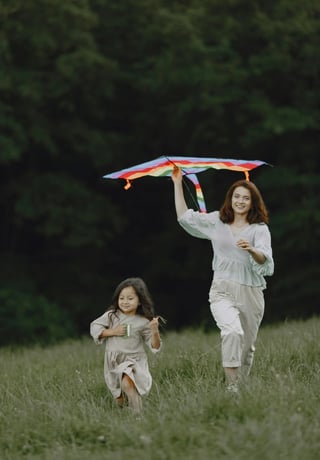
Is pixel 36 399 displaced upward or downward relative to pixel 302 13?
downward

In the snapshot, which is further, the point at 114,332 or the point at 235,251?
the point at 235,251

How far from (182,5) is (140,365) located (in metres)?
18.3

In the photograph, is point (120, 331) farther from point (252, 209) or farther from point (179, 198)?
point (252, 209)

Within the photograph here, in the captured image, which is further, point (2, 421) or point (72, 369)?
point (72, 369)

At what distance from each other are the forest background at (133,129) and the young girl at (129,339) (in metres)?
14.3

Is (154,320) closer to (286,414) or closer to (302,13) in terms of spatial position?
(286,414)

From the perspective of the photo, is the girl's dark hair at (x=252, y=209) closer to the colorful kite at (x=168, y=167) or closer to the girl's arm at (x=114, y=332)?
the colorful kite at (x=168, y=167)

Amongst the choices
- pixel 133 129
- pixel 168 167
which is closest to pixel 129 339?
pixel 168 167

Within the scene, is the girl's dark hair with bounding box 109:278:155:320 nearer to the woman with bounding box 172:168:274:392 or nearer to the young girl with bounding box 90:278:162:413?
the young girl with bounding box 90:278:162:413

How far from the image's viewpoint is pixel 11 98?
2303 centimetres

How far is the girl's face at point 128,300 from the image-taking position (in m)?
7.72

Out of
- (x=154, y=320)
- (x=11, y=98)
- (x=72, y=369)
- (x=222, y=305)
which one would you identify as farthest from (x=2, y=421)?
(x=11, y=98)

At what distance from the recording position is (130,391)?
7.45 m

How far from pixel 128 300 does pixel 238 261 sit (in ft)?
3.23
